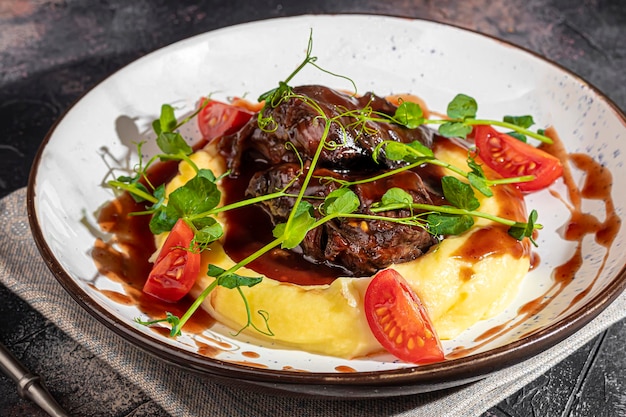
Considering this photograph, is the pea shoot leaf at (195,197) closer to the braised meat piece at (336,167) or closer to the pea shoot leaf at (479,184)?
the braised meat piece at (336,167)

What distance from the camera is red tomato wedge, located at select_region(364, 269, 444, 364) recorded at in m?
3.70

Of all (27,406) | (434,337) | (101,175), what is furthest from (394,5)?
(27,406)

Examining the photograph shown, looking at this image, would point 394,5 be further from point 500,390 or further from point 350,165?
point 500,390

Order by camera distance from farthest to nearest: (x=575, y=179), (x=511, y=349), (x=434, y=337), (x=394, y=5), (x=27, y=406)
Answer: (x=394, y=5) < (x=575, y=179) < (x=27, y=406) < (x=434, y=337) < (x=511, y=349)

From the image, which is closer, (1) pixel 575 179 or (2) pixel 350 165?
(2) pixel 350 165

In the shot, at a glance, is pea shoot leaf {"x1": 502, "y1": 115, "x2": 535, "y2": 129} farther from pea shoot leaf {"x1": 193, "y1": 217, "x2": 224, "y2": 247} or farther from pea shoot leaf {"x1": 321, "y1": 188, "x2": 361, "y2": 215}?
pea shoot leaf {"x1": 193, "y1": 217, "x2": 224, "y2": 247}

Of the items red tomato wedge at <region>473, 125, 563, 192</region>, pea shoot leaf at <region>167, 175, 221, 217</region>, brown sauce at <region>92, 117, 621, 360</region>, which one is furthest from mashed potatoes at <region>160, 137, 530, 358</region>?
red tomato wedge at <region>473, 125, 563, 192</region>

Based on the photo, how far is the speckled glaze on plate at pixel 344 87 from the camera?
3494 mm

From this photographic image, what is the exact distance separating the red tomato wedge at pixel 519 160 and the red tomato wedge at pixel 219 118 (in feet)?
6.00

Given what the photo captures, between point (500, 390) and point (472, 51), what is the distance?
9.92ft

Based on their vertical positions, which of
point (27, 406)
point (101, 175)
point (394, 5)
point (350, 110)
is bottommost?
point (27, 406)

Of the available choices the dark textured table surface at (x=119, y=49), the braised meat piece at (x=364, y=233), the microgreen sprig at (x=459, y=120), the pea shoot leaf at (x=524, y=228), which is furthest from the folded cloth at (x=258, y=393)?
the microgreen sprig at (x=459, y=120)

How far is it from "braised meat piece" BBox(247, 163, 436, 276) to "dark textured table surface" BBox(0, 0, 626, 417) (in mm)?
1108

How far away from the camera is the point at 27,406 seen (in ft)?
13.3
